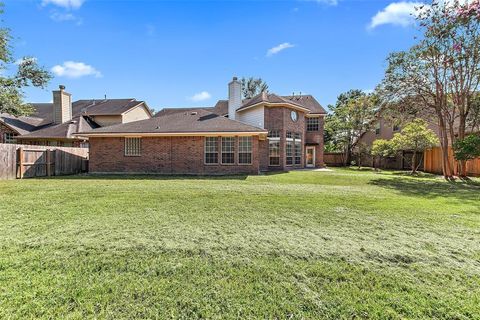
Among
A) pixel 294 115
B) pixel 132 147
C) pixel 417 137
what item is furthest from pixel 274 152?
pixel 132 147

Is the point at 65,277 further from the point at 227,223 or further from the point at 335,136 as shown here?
the point at 335,136

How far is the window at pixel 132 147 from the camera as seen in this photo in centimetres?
1622

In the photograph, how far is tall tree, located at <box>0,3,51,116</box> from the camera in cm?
1655

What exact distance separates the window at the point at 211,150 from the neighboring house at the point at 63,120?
10046mm

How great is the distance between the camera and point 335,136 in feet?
101

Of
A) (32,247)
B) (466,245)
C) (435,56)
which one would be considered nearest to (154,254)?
(32,247)

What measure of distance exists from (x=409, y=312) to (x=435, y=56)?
1723 centimetres

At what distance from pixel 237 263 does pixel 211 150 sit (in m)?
12.6

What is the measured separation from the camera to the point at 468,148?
1335 cm

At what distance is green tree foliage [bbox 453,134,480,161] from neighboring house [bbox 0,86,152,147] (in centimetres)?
2458

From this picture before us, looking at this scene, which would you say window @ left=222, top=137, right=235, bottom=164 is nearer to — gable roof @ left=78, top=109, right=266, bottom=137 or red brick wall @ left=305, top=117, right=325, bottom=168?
gable roof @ left=78, top=109, right=266, bottom=137

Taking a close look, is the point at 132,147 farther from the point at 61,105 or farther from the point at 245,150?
the point at 61,105

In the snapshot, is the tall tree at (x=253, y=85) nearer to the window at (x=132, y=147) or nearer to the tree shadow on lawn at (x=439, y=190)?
the window at (x=132, y=147)

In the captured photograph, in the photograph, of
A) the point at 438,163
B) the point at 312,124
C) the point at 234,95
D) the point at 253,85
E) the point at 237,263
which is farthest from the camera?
the point at 253,85
